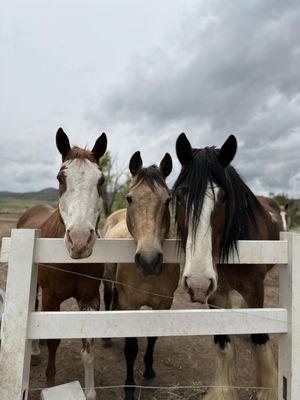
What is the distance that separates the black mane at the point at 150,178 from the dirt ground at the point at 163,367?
2026 millimetres

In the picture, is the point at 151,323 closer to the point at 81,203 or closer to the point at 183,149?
the point at 81,203

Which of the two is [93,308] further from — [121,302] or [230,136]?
[230,136]

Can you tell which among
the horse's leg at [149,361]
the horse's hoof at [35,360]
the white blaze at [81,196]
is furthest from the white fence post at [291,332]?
the horse's hoof at [35,360]

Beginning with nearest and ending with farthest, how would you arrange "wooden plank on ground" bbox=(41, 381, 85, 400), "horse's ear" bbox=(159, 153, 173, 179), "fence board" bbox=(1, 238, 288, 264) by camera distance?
"wooden plank on ground" bbox=(41, 381, 85, 400) → "fence board" bbox=(1, 238, 288, 264) → "horse's ear" bbox=(159, 153, 173, 179)

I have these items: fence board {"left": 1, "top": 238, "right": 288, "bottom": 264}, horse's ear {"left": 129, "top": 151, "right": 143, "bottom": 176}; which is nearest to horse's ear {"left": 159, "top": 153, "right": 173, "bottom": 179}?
horse's ear {"left": 129, "top": 151, "right": 143, "bottom": 176}

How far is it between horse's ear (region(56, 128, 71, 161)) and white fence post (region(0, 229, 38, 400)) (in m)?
1.31

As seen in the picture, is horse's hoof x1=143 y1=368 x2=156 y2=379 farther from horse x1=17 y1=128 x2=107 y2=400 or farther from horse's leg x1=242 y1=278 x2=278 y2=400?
horse's leg x1=242 y1=278 x2=278 y2=400

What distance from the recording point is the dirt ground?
11.3 ft

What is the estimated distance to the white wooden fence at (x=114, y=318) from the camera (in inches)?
71.9

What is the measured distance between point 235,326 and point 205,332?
19 centimetres

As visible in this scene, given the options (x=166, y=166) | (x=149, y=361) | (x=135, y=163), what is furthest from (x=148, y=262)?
(x=149, y=361)

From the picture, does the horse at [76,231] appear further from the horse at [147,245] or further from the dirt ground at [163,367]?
the dirt ground at [163,367]

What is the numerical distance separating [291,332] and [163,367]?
2464 millimetres

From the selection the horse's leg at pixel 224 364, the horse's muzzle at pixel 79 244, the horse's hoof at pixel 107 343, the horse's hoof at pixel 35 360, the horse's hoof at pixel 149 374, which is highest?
the horse's muzzle at pixel 79 244
